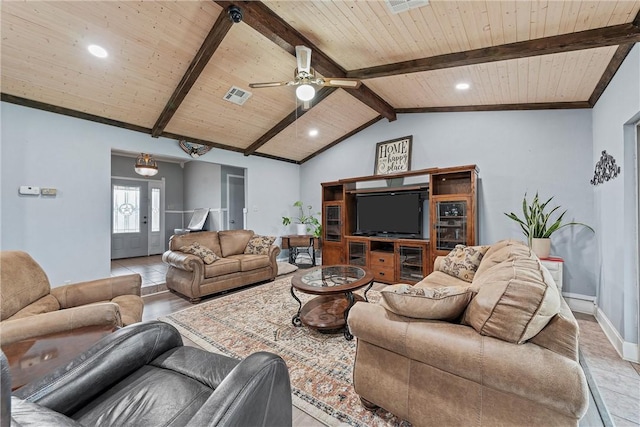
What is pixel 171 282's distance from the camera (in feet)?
13.0

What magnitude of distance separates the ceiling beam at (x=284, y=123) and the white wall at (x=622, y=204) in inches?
129

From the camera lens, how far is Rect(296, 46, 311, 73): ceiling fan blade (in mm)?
2664

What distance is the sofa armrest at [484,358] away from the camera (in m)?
1.03

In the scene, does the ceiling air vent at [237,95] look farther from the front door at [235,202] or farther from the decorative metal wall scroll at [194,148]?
the front door at [235,202]

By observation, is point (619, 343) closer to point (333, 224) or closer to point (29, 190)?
point (333, 224)

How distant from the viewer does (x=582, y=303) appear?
11.0 feet

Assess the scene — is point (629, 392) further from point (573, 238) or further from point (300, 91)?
point (300, 91)

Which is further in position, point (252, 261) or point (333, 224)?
point (333, 224)

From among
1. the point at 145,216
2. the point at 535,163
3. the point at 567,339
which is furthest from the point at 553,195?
the point at 145,216

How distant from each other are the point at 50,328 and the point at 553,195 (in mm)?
5459

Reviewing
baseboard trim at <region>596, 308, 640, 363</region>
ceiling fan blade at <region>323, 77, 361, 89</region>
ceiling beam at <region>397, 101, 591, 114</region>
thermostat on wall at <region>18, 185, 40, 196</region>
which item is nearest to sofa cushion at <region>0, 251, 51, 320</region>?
thermostat on wall at <region>18, 185, 40, 196</region>

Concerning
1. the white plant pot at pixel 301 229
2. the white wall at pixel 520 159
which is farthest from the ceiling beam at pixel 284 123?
the white plant pot at pixel 301 229

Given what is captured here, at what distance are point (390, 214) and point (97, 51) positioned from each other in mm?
4673

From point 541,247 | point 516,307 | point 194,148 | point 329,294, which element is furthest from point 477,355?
point 194,148
